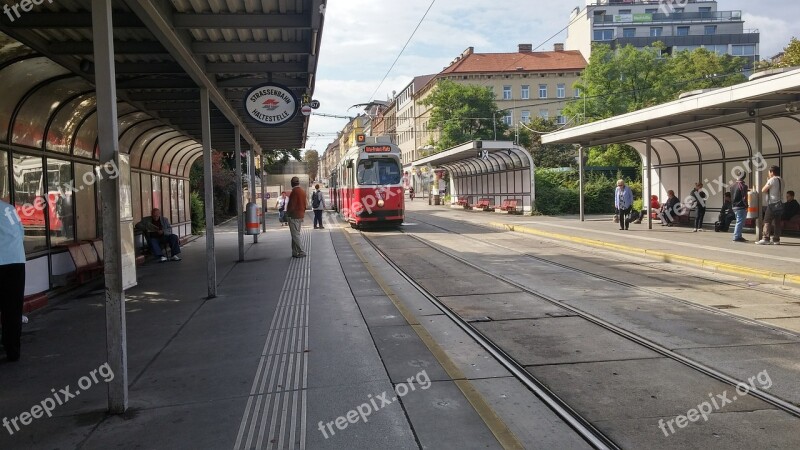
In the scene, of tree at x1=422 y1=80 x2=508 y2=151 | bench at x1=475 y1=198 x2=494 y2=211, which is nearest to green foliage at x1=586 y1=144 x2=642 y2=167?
tree at x1=422 y1=80 x2=508 y2=151

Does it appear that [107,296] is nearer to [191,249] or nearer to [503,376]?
[503,376]

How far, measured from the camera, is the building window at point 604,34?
92250mm

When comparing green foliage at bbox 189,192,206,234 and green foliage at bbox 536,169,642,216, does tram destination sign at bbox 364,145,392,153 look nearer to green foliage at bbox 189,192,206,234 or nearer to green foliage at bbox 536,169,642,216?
green foliage at bbox 189,192,206,234

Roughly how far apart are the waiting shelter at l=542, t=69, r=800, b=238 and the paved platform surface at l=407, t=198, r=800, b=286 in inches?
58.3

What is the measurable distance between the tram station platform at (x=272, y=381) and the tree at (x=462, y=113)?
46634mm

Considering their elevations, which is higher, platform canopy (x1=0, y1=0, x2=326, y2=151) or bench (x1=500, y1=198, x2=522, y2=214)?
platform canopy (x1=0, y1=0, x2=326, y2=151)

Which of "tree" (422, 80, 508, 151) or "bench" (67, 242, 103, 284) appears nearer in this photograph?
"bench" (67, 242, 103, 284)

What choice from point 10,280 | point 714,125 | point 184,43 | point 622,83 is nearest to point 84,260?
point 184,43

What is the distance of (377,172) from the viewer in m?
23.7

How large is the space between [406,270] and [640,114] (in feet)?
31.1

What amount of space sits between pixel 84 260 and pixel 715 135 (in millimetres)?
18170

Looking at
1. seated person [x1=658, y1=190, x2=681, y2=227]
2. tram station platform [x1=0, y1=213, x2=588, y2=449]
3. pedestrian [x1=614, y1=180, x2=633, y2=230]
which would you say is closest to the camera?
tram station platform [x1=0, y1=213, x2=588, y2=449]

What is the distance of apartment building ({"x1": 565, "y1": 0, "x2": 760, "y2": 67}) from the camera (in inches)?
3632

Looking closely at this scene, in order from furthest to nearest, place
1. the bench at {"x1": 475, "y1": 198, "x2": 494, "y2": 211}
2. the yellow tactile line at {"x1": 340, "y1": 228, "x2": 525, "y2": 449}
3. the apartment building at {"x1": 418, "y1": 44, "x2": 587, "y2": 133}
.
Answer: the apartment building at {"x1": 418, "y1": 44, "x2": 587, "y2": 133} < the bench at {"x1": 475, "y1": 198, "x2": 494, "y2": 211} < the yellow tactile line at {"x1": 340, "y1": 228, "x2": 525, "y2": 449}
